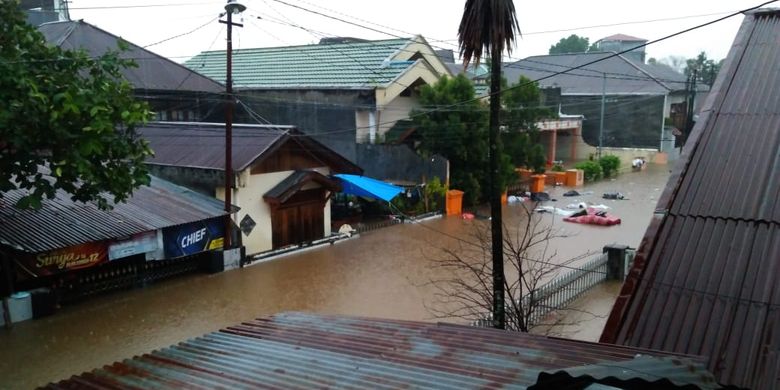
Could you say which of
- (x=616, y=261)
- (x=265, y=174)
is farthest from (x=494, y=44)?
(x=265, y=174)

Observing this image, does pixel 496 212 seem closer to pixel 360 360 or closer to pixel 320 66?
pixel 360 360

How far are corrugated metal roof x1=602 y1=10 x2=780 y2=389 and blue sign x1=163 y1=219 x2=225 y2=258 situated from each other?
44.4 ft

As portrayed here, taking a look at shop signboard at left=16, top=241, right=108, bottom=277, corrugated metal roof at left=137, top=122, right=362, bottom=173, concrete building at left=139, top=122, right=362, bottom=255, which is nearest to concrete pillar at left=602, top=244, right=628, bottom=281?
concrete building at left=139, top=122, right=362, bottom=255

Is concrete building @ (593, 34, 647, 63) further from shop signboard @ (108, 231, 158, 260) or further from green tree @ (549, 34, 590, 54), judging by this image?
shop signboard @ (108, 231, 158, 260)

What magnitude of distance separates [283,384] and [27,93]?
7.23 metres

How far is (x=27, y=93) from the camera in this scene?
9469mm

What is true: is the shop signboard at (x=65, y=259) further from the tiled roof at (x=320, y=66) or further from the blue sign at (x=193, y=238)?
the tiled roof at (x=320, y=66)

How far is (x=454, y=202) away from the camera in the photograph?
26484mm

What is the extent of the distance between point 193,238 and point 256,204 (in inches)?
122

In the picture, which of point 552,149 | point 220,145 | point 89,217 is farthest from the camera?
point 552,149

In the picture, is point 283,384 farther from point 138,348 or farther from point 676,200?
point 138,348

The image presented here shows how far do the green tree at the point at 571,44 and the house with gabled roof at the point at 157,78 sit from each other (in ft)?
262

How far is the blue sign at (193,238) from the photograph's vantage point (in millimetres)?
16297

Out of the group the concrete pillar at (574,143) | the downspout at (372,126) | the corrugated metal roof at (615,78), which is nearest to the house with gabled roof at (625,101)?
the corrugated metal roof at (615,78)
